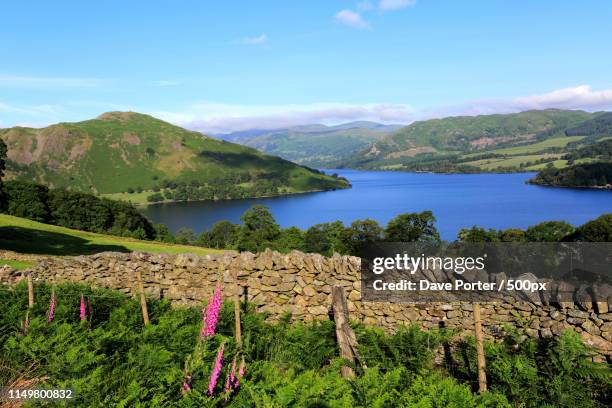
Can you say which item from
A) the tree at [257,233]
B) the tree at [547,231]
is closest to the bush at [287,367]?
the tree at [257,233]

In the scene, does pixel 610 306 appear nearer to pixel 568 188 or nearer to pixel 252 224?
pixel 252 224

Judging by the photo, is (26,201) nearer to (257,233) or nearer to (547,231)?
(257,233)

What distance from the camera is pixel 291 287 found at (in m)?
11.9

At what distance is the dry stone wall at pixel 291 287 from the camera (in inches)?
335

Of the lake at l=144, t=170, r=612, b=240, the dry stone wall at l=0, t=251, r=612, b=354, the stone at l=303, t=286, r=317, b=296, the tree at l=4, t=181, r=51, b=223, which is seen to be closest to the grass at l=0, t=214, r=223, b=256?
the dry stone wall at l=0, t=251, r=612, b=354

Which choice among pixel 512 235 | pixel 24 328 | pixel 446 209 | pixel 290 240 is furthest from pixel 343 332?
pixel 446 209

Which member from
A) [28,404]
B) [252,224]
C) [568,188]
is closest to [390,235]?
[252,224]

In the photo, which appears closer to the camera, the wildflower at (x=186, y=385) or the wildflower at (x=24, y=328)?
the wildflower at (x=186, y=385)

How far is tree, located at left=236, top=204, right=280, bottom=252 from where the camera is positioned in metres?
70.2

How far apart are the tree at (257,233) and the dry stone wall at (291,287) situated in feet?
153

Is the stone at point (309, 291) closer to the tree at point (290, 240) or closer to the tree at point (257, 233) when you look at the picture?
the tree at point (257, 233)

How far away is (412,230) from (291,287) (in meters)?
65.6

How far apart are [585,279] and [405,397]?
5.28 m

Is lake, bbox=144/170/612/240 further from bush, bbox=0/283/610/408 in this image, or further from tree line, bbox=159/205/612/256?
bush, bbox=0/283/610/408
